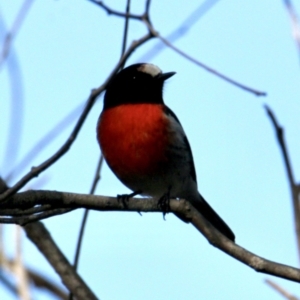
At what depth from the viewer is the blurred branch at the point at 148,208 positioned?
116 inches

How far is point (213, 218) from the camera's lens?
20.3 ft

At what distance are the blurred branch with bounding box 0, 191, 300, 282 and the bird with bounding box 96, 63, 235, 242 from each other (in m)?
1.67

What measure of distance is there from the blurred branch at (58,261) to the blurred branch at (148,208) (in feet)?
2.79

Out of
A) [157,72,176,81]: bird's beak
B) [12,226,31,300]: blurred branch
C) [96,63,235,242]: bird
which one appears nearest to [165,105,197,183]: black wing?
[96,63,235,242]: bird

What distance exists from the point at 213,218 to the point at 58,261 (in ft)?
6.98

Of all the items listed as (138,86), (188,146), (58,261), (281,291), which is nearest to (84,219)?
(58,261)

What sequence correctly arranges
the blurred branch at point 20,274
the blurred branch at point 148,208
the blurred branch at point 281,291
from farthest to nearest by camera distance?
the blurred branch at point 20,274
the blurred branch at point 148,208
the blurred branch at point 281,291

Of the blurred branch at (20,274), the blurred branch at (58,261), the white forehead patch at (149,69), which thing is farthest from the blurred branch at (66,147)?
the white forehead patch at (149,69)

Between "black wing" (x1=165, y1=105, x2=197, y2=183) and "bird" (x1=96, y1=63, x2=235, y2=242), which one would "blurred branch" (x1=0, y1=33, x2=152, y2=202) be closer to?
"bird" (x1=96, y1=63, x2=235, y2=242)

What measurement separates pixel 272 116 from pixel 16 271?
7.16 ft

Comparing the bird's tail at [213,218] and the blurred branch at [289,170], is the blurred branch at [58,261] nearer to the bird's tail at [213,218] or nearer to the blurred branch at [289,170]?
the bird's tail at [213,218]

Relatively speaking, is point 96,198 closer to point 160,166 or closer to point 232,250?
point 232,250

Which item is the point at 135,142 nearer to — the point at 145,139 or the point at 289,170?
the point at 145,139

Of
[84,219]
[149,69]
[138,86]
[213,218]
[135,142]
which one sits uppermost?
[149,69]
